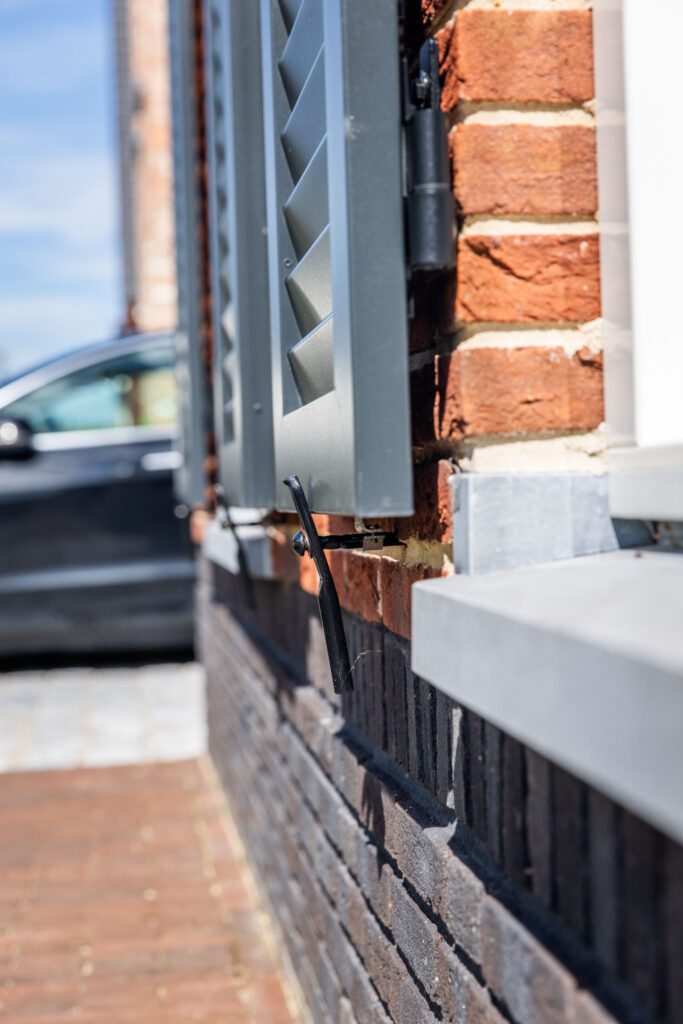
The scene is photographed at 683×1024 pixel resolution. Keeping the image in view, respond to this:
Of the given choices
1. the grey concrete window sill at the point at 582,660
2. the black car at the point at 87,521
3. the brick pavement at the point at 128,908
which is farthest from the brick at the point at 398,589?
the black car at the point at 87,521

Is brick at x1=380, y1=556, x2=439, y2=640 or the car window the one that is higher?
the car window

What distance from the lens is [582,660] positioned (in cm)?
85

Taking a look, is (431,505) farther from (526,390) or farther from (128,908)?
(128,908)

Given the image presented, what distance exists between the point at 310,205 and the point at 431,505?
42 cm

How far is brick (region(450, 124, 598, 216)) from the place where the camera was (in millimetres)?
1354

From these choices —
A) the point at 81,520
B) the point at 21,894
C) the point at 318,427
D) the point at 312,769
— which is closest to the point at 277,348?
the point at 318,427

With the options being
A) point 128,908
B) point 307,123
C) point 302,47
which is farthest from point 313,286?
point 128,908

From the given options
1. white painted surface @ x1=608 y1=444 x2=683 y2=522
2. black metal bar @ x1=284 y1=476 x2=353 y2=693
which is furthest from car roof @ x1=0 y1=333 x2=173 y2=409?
white painted surface @ x1=608 y1=444 x2=683 y2=522

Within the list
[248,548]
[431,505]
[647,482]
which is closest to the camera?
[647,482]

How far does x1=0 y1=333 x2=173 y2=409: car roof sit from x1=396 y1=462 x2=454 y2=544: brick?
16.3ft

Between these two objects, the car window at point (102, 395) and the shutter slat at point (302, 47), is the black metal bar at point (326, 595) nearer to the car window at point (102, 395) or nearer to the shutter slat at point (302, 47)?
the shutter slat at point (302, 47)

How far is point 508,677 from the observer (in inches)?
38.8

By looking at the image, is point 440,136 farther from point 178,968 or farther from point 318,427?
point 178,968

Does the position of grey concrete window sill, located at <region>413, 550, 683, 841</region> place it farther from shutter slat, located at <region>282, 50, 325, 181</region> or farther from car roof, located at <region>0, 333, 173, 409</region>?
car roof, located at <region>0, 333, 173, 409</region>
